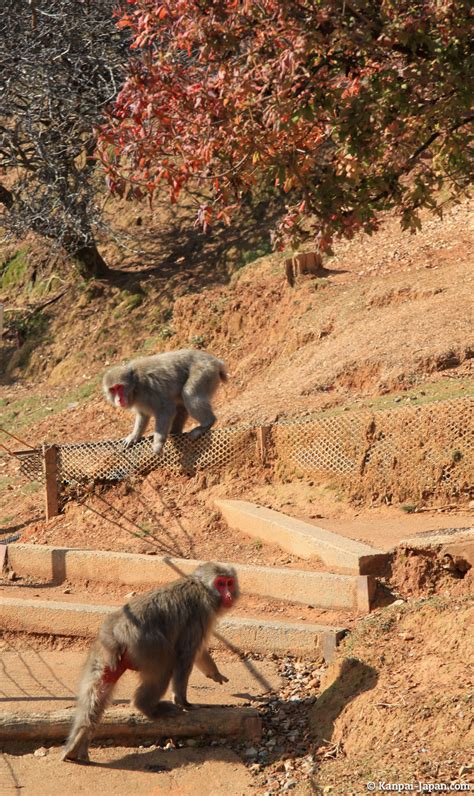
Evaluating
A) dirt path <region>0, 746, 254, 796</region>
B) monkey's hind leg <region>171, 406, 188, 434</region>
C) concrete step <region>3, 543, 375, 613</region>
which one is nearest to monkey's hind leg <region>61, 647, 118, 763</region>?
dirt path <region>0, 746, 254, 796</region>

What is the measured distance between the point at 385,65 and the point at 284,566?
476 cm

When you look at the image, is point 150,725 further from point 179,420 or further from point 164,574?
point 179,420

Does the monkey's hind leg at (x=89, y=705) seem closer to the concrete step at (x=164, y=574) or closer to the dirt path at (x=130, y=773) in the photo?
the dirt path at (x=130, y=773)

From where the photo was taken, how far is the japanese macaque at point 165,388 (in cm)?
1159

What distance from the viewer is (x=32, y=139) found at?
19.1 meters

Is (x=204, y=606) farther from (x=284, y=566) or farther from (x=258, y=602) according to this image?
(x=284, y=566)

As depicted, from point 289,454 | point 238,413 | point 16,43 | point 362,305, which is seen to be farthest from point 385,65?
point 16,43

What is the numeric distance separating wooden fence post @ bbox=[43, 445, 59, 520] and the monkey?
4.86 metres

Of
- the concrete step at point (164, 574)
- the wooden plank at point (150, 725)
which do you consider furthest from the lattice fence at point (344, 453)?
the wooden plank at point (150, 725)

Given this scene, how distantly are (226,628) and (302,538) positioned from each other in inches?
61.6

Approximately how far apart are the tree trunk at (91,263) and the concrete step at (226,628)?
1274cm

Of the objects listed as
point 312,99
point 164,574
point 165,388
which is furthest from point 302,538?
point 312,99

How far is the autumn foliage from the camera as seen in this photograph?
7.03m

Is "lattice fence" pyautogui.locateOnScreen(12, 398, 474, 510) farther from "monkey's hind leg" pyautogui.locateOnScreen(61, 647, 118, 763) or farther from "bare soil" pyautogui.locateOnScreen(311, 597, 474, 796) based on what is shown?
"monkey's hind leg" pyautogui.locateOnScreen(61, 647, 118, 763)
